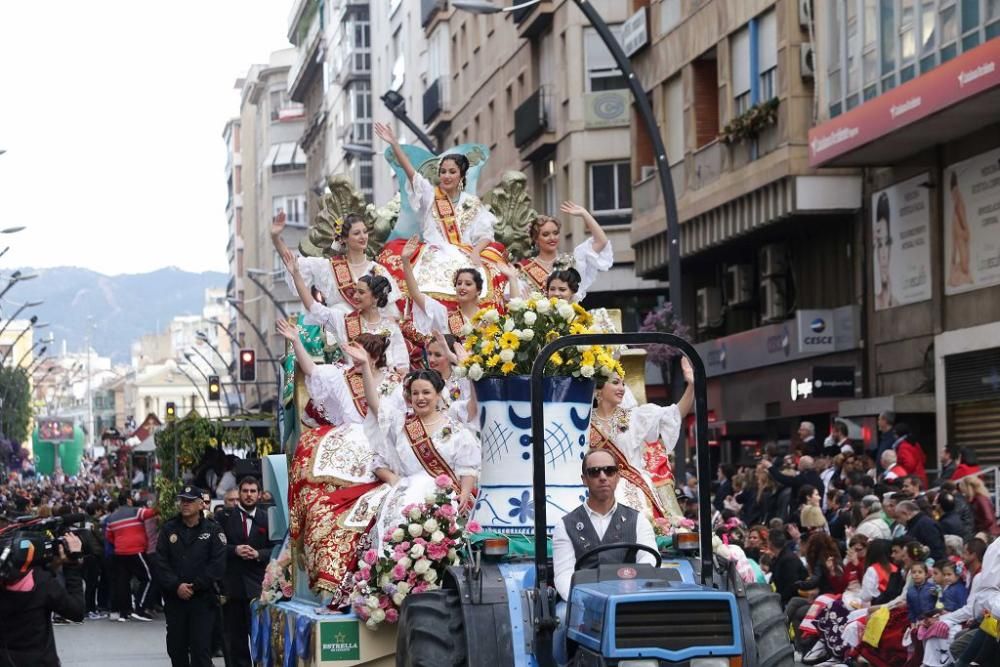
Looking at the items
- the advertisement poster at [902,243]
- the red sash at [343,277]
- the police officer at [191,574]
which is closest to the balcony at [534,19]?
the advertisement poster at [902,243]

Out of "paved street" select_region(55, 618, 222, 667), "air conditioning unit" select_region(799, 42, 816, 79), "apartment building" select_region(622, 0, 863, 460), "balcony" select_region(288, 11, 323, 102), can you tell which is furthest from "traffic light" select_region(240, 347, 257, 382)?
"balcony" select_region(288, 11, 323, 102)

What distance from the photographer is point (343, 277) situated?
1636 centimetres

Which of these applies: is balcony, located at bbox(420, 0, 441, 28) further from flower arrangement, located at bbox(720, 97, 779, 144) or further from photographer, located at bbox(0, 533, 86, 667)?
photographer, located at bbox(0, 533, 86, 667)

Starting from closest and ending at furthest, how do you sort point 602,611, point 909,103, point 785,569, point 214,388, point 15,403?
point 602,611 < point 785,569 < point 909,103 < point 214,388 < point 15,403

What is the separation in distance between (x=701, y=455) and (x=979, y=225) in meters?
17.8

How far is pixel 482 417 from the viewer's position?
11.9m

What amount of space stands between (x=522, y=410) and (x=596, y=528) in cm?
162

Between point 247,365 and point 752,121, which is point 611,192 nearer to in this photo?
point 247,365

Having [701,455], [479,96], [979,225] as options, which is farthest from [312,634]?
[479,96]

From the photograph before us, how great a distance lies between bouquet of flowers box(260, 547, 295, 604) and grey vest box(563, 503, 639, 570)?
5611mm

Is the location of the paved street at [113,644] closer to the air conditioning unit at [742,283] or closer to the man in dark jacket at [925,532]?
the man in dark jacket at [925,532]

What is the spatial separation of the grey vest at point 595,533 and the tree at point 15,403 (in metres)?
85.7

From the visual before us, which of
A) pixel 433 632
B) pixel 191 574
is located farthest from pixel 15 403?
pixel 433 632

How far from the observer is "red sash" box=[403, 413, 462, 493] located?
13.3m
